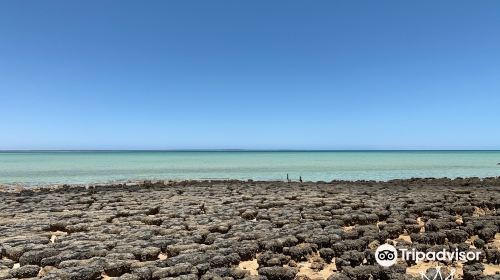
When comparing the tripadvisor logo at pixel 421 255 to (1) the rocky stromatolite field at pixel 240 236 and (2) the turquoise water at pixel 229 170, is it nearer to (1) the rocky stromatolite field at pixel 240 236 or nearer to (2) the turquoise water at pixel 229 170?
(1) the rocky stromatolite field at pixel 240 236

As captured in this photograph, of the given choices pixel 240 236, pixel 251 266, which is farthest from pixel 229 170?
pixel 251 266

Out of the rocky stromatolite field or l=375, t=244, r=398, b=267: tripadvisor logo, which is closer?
the rocky stromatolite field

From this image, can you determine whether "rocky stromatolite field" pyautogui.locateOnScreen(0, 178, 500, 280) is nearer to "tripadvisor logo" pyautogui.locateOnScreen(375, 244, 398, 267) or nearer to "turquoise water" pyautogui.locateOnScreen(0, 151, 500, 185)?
"tripadvisor logo" pyautogui.locateOnScreen(375, 244, 398, 267)

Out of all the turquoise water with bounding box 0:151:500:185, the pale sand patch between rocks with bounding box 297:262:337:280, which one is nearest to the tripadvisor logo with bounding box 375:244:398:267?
the pale sand patch between rocks with bounding box 297:262:337:280

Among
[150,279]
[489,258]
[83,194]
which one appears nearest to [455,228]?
[489,258]

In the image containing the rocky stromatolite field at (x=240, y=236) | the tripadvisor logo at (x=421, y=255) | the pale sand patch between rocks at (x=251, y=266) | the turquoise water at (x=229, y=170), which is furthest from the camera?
the turquoise water at (x=229, y=170)

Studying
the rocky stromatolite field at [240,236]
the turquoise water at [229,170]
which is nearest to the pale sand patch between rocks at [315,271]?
the rocky stromatolite field at [240,236]

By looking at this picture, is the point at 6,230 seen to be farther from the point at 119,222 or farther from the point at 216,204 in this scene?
Answer: the point at 216,204

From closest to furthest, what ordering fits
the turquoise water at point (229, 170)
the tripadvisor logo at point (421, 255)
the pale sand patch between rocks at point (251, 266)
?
the pale sand patch between rocks at point (251, 266), the tripadvisor logo at point (421, 255), the turquoise water at point (229, 170)

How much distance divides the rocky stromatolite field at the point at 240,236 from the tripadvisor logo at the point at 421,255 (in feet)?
0.78

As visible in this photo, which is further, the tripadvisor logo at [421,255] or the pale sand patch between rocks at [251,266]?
the tripadvisor logo at [421,255]

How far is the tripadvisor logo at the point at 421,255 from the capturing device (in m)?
9.18

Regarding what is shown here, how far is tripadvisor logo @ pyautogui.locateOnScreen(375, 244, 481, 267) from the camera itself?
30.1ft

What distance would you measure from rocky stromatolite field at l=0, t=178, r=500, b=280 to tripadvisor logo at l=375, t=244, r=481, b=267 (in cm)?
24
